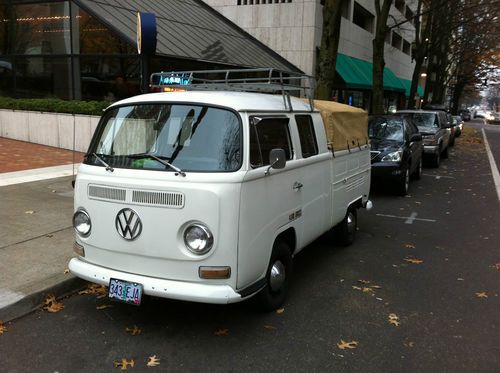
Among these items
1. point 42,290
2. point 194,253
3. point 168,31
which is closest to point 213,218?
point 194,253

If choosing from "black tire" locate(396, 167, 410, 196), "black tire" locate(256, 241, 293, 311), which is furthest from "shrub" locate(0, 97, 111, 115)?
"black tire" locate(256, 241, 293, 311)

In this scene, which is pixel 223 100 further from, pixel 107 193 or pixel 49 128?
pixel 49 128

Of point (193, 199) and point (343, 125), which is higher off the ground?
point (343, 125)

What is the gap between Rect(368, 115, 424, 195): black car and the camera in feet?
34.9

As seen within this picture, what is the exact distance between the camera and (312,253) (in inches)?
263

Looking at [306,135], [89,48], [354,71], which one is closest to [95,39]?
[89,48]

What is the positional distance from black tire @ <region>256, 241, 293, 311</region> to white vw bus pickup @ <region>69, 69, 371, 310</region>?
1 cm

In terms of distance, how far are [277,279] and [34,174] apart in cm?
775

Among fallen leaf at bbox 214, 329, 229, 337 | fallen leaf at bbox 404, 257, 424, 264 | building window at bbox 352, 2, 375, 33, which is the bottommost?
fallen leaf at bbox 214, 329, 229, 337

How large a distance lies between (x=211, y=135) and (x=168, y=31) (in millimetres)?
13814

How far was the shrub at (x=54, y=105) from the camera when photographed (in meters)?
14.2

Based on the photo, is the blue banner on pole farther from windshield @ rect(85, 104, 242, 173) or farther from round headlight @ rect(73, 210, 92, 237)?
round headlight @ rect(73, 210, 92, 237)

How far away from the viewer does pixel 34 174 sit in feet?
34.7

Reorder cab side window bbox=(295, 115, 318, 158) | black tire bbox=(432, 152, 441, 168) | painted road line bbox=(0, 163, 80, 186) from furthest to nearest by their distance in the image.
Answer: black tire bbox=(432, 152, 441, 168) < painted road line bbox=(0, 163, 80, 186) < cab side window bbox=(295, 115, 318, 158)
